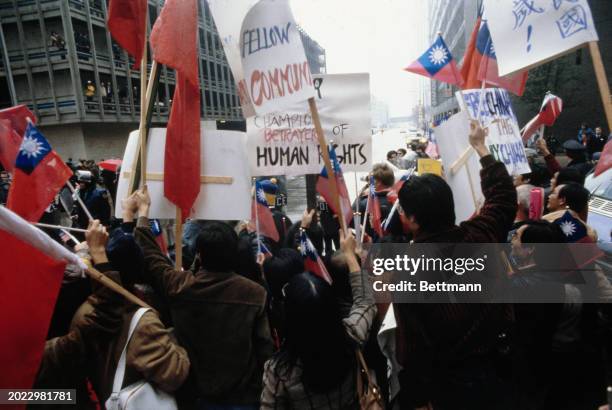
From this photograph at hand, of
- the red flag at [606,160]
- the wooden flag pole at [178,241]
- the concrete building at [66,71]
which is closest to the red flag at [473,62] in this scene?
the red flag at [606,160]

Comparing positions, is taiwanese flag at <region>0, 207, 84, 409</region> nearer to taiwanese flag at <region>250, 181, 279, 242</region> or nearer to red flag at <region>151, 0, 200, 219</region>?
red flag at <region>151, 0, 200, 219</region>

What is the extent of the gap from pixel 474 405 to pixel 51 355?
6.33 feet

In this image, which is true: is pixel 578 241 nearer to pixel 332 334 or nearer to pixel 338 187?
pixel 332 334

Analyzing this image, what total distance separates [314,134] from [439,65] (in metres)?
1.31

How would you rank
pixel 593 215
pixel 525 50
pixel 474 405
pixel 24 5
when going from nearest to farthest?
pixel 474 405 → pixel 525 50 → pixel 593 215 → pixel 24 5

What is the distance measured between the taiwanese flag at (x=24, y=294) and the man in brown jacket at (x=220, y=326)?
60 cm

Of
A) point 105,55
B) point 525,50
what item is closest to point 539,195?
point 525,50

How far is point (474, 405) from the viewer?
184 centimetres

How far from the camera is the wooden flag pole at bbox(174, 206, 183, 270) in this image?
2.83 metres

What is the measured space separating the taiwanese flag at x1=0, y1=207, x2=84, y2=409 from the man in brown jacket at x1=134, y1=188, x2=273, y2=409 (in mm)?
599

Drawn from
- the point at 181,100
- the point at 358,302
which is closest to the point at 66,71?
the point at 181,100

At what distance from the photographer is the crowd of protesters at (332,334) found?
181 cm

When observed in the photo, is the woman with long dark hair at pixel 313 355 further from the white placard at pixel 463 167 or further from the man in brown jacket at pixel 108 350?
the white placard at pixel 463 167

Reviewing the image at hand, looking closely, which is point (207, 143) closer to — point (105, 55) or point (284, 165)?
point (284, 165)
